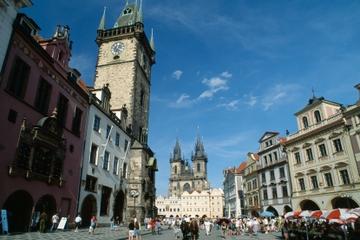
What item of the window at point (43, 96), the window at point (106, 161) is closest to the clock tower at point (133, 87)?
the window at point (106, 161)

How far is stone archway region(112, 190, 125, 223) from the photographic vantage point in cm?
3211

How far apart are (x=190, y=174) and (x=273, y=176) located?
107168 mm

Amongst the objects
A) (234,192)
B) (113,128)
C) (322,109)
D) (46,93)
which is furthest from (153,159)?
(234,192)

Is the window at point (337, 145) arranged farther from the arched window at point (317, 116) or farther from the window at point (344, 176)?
the arched window at point (317, 116)

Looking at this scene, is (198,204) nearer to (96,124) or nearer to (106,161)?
(106,161)

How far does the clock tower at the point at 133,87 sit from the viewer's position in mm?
35094

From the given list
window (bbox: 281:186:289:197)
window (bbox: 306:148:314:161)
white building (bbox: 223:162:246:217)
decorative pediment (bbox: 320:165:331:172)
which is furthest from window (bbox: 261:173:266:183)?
white building (bbox: 223:162:246:217)

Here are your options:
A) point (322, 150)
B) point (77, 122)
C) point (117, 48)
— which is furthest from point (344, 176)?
point (117, 48)

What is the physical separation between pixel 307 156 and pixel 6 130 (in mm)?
32820

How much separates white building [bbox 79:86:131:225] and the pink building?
1929mm

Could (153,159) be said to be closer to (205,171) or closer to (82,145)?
(82,145)

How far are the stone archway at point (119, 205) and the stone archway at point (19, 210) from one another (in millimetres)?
14329

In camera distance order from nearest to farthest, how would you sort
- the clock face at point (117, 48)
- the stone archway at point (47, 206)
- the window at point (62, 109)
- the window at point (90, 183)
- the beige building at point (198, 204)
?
the stone archway at point (47, 206), the window at point (62, 109), the window at point (90, 183), the clock face at point (117, 48), the beige building at point (198, 204)

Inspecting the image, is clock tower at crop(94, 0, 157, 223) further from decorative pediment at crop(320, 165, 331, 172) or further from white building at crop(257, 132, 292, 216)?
decorative pediment at crop(320, 165, 331, 172)
